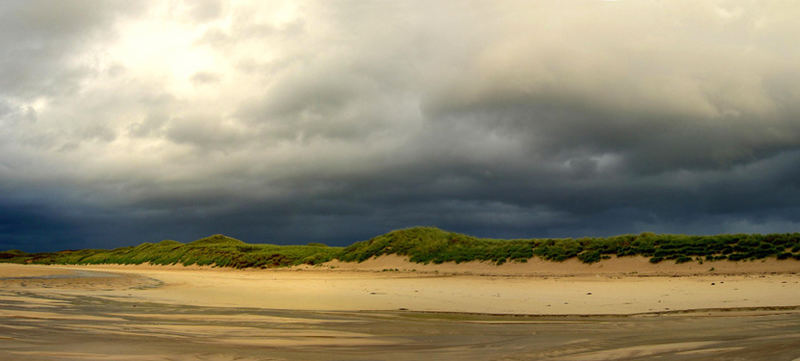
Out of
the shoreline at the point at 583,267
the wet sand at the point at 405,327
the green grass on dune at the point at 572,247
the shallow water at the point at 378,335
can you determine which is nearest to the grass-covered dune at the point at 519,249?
the green grass on dune at the point at 572,247

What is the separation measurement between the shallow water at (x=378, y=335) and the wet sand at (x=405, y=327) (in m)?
0.02

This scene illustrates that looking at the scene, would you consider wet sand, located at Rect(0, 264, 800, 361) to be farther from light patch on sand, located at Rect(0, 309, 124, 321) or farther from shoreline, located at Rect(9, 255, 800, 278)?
shoreline, located at Rect(9, 255, 800, 278)

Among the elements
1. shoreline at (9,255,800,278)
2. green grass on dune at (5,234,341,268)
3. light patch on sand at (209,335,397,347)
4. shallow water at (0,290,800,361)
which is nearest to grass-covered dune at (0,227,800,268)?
green grass on dune at (5,234,341,268)

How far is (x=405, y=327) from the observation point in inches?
349

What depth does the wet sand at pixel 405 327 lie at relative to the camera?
20.2 feet

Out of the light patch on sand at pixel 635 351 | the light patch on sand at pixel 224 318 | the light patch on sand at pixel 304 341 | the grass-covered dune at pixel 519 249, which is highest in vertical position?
the grass-covered dune at pixel 519 249

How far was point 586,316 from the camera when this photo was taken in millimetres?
10336

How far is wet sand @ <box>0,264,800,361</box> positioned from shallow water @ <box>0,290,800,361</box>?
0.05ft

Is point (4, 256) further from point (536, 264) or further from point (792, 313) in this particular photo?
point (792, 313)

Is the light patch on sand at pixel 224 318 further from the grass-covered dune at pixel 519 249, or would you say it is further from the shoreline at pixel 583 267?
the grass-covered dune at pixel 519 249

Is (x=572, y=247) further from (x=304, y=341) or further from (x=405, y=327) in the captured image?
(x=304, y=341)

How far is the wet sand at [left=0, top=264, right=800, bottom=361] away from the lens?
615cm

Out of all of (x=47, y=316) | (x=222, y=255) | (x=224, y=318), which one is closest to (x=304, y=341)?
(x=224, y=318)

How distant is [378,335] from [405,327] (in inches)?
41.9
